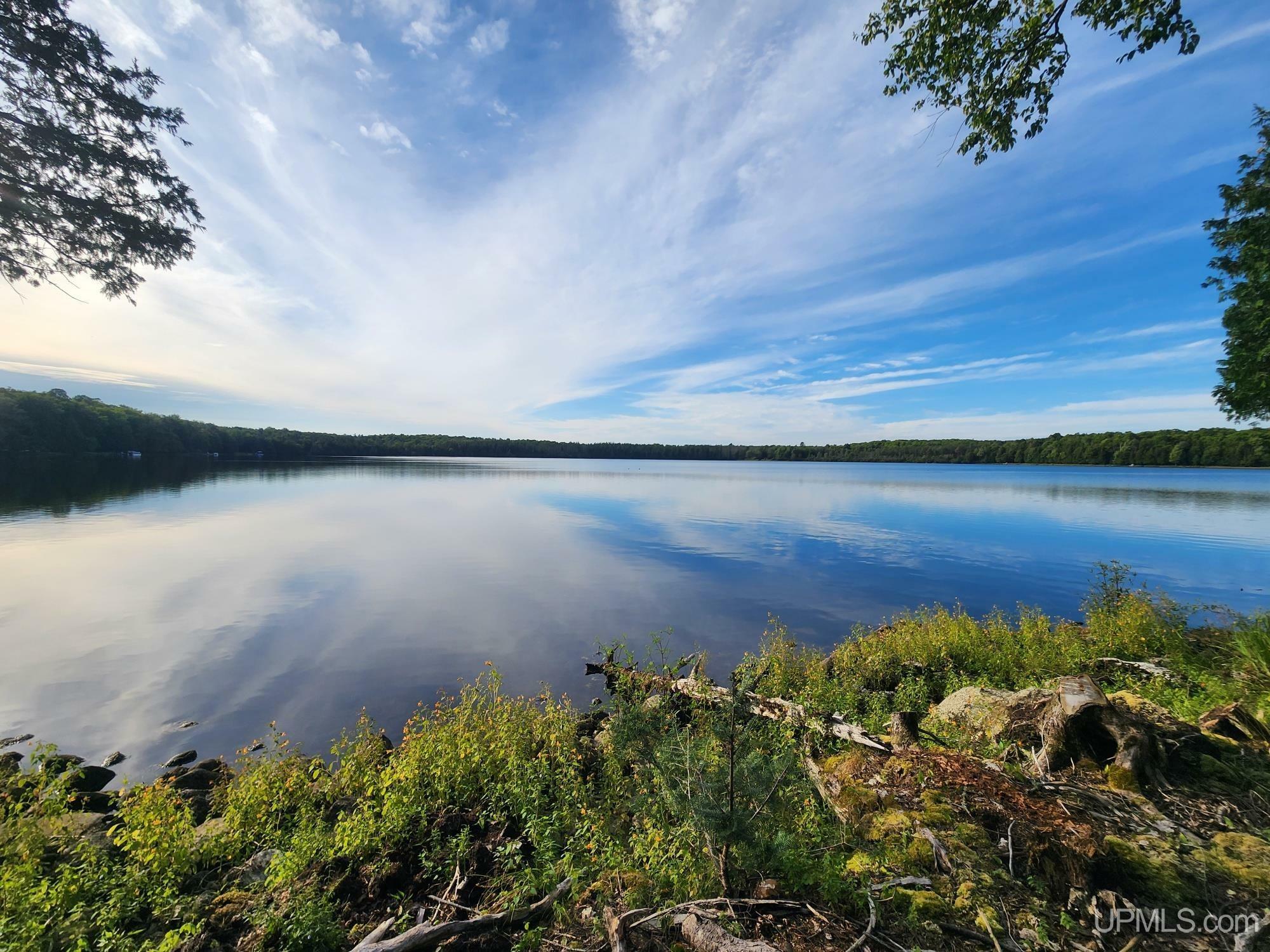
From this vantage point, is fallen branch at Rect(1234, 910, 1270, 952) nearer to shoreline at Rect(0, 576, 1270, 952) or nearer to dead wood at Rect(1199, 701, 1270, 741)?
shoreline at Rect(0, 576, 1270, 952)

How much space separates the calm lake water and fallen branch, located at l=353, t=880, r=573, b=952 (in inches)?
323

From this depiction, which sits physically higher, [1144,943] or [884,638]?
[1144,943]

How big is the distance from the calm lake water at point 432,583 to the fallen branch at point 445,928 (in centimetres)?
821

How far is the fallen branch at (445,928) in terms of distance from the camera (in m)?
4.07

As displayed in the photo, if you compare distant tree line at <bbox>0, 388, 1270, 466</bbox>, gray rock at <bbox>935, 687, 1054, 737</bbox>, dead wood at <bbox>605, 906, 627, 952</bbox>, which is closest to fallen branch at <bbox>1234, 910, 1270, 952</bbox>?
gray rock at <bbox>935, 687, 1054, 737</bbox>

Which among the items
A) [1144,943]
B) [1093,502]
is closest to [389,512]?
[1144,943]

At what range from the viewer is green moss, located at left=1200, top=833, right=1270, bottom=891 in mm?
3660

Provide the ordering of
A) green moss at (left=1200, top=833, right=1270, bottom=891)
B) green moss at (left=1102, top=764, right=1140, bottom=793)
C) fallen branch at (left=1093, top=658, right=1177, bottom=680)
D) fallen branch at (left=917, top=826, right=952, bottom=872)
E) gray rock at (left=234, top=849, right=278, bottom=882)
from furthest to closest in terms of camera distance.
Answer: fallen branch at (left=1093, top=658, right=1177, bottom=680)
gray rock at (left=234, top=849, right=278, bottom=882)
green moss at (left=1102, top=764, right=1140, bottom=793)
fallen branch at (left=917, top=826, right=952, bottom=872)
green moss at (left=1200, top=833, right=1270, bottom=891)

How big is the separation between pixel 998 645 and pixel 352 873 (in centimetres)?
1476

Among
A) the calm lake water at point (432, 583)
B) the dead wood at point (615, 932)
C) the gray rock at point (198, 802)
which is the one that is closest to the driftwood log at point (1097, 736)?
the dead wood at point (615, 932)

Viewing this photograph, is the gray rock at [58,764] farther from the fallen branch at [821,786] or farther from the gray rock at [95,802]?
the fallen branch at [821,786]

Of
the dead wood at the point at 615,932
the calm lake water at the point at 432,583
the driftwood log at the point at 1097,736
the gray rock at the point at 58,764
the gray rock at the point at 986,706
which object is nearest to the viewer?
the dead wood at the point at 615,932

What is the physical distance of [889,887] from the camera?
3752 mm

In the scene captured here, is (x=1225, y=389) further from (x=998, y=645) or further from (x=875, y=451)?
(x=875, y=451)
